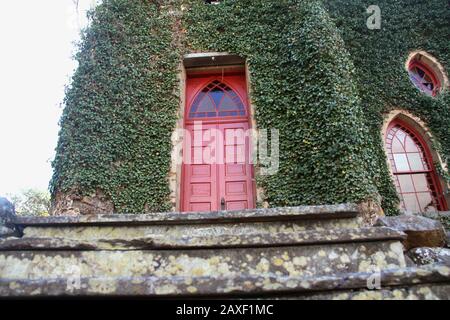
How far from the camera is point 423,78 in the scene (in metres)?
8.87

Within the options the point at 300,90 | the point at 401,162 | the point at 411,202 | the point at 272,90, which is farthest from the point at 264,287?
the point at 401,162

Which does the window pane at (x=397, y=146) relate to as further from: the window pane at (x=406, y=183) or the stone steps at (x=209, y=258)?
the stone steps at (x=209, y=258)

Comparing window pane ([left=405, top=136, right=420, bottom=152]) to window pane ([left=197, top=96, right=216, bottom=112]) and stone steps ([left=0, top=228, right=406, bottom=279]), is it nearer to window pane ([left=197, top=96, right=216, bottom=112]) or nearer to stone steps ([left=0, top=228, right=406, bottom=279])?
window pane ([left=197, top=96, right=216, bottom=112])

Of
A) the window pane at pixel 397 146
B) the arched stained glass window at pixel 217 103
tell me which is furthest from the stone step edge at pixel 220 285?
the window pane at pixel 397 146

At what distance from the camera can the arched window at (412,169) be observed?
7.50 m

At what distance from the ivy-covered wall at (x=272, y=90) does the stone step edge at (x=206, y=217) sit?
301 centimetres

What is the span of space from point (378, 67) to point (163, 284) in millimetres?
8598

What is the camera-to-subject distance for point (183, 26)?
8297 mm


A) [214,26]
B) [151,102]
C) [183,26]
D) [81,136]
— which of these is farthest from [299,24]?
[81,136]

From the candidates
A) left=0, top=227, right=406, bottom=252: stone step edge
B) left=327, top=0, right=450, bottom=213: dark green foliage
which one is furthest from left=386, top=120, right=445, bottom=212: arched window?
left=0, top=227, right=406, bottom=252: stone step edge

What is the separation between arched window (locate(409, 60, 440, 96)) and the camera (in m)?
8.66

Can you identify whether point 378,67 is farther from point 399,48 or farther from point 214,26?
point 214,26

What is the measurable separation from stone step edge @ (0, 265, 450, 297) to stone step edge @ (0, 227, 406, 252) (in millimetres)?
313

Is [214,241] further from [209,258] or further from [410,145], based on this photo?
[410,145]
